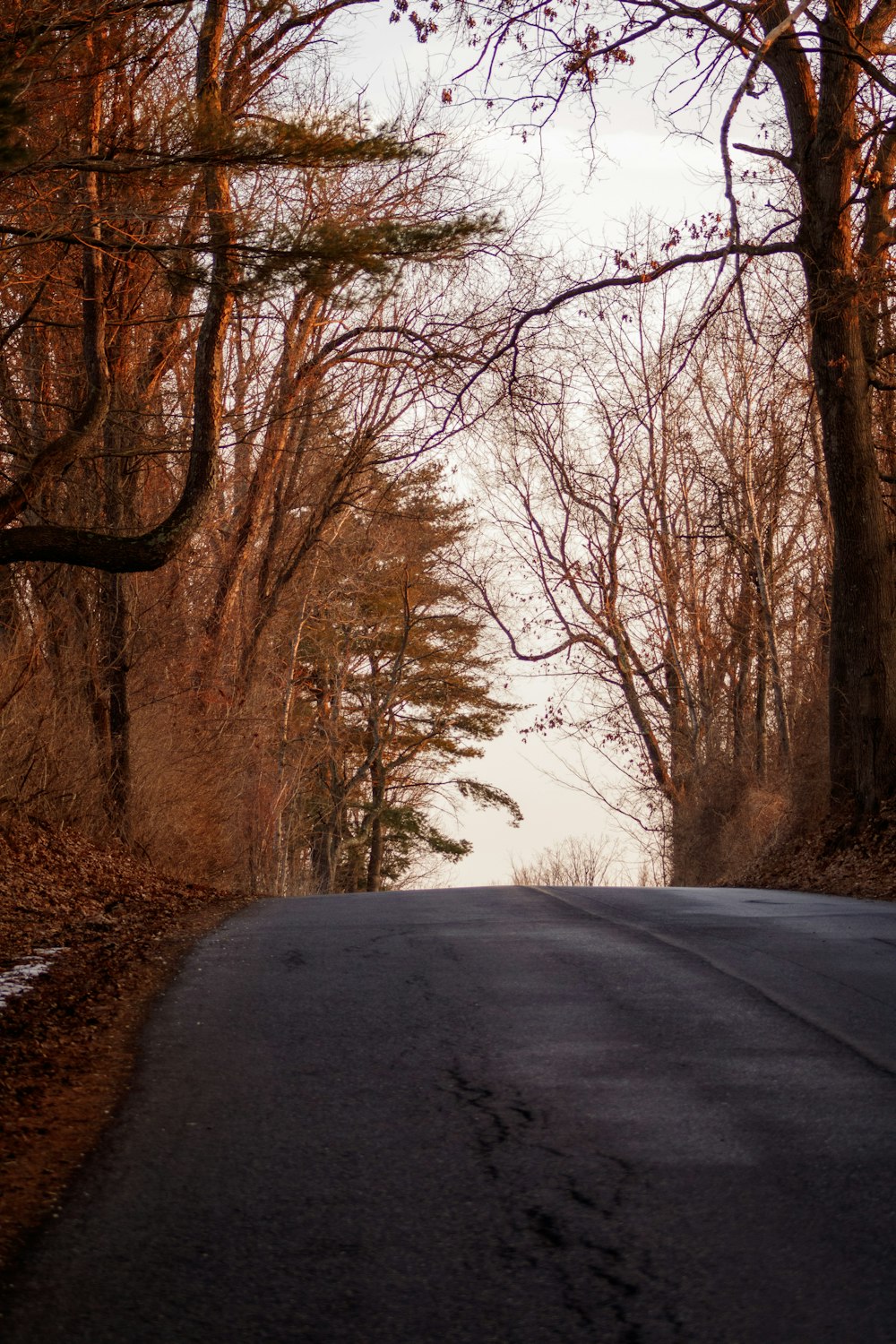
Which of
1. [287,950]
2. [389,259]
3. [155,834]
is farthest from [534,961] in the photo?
[155,834]

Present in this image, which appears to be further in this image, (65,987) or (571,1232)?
(65,987)

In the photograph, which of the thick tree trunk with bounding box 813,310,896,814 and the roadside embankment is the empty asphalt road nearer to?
the roadside embankment

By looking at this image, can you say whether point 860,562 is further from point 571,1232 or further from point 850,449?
point 571,1232

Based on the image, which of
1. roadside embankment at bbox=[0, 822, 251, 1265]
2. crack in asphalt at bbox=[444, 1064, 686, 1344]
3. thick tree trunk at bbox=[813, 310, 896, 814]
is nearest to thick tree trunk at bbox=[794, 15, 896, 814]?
thick tree trunk at bbox=[813, 310, 896, 814]

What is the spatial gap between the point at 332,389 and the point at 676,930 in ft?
63.5

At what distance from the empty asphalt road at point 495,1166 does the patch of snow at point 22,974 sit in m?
0.90

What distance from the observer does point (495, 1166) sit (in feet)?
15.3

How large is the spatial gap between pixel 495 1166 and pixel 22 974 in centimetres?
468

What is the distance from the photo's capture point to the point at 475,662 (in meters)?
45.4

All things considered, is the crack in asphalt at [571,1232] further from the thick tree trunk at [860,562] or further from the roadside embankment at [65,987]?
the thick tree trunk at [860,562]

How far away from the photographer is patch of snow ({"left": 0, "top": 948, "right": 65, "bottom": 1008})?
7.78 meters

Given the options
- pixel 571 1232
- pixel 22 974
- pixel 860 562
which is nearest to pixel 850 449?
pixel 860 562

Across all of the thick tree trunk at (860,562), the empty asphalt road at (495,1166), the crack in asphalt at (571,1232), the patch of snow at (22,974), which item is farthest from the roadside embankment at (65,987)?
the thick tree trunk at (860,562)

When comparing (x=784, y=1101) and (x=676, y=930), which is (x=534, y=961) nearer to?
(x=676, y=930)
